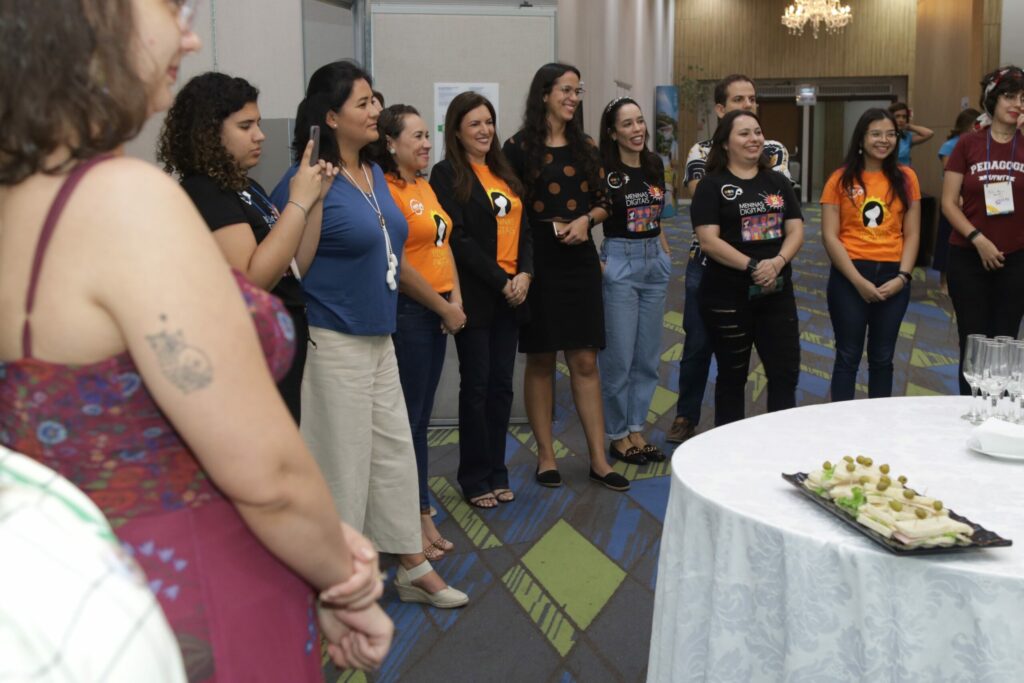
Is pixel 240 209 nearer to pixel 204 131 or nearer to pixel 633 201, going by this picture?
pixel 204 131

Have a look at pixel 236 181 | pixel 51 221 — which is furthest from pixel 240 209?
pixel 51 221

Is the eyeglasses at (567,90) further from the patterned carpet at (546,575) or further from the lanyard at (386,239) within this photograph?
the patterned carpet at (546,575)

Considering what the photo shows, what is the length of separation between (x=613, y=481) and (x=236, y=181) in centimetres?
209

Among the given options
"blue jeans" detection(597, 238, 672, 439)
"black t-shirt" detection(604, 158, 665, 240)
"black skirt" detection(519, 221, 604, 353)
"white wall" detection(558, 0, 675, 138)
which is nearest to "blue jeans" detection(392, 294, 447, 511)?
"black skirt" detection(519, 221, 604, 353)

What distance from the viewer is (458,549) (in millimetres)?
3518

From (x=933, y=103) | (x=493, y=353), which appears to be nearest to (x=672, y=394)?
(x=493, y=353)

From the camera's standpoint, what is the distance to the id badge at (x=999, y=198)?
445cm

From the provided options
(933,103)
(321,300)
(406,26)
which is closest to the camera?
(321,300)

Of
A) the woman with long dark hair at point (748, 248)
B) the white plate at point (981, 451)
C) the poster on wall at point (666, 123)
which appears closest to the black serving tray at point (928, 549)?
the white plate at point (981, 451)

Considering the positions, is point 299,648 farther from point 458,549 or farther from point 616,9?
point 616,9

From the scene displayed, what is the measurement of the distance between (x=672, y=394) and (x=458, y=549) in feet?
7.96

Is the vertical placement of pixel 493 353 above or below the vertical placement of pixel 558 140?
below

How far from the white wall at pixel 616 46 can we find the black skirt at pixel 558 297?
2114 mm

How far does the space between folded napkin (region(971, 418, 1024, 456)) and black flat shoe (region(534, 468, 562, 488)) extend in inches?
86.2
